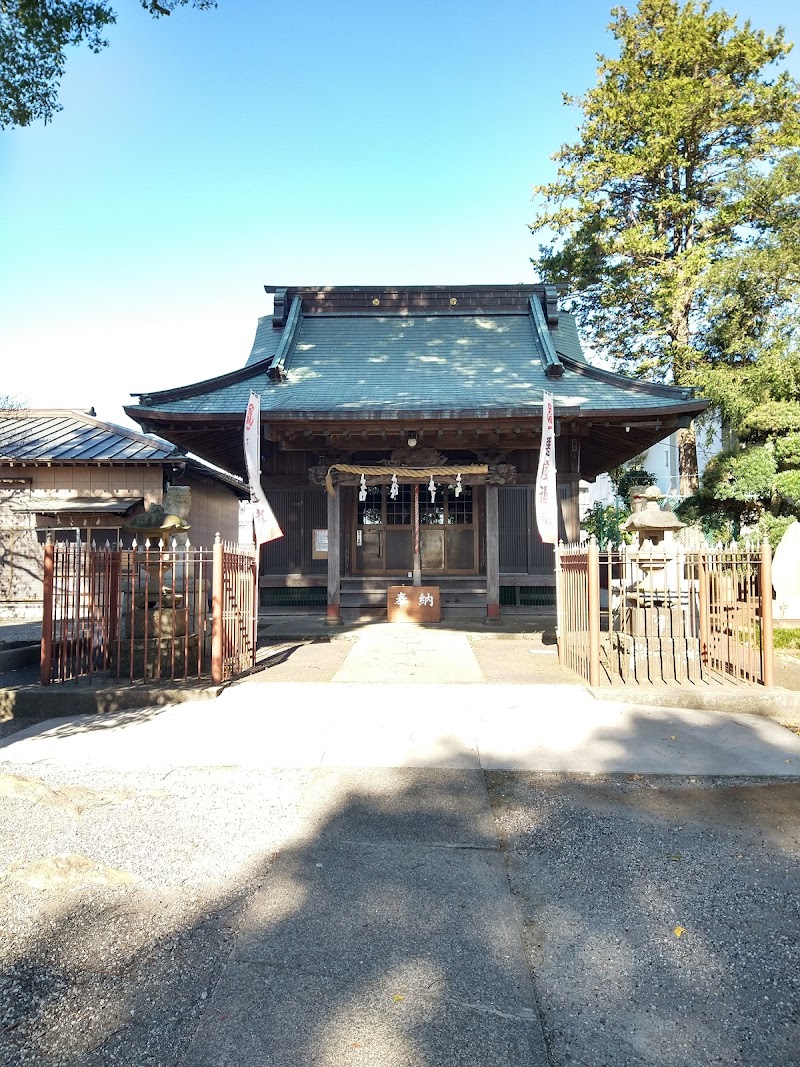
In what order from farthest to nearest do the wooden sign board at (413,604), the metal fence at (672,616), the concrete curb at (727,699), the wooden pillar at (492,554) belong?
the wooden sign board at (413,604)
the wooden pillar at (492,554)
the metal fence at (672,616)
the concrete curb at (727,699)

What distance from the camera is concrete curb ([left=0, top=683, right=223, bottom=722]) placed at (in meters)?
5.95

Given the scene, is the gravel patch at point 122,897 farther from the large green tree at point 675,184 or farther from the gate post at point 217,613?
Result: the large green tree at point 675,184

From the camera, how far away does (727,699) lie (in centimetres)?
595

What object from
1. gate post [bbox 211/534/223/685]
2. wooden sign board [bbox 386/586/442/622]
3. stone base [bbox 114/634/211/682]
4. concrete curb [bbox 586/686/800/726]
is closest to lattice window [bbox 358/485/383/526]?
wooden sign board [bbox 386/586/442/622]

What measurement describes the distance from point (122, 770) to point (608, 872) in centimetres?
350

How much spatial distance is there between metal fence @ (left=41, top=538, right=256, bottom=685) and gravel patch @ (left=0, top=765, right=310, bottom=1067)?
230cm

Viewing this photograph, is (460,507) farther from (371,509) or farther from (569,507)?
(569,507)

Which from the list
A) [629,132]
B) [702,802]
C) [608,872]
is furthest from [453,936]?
[629,132]

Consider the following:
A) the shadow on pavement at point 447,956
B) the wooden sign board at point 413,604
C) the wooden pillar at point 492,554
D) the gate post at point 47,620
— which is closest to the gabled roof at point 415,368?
the wooden pillar at point 492,554

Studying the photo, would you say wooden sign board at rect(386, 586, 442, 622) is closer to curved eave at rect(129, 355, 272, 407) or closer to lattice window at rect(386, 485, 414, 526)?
lattice window at rect(386, 485, 414, 526)

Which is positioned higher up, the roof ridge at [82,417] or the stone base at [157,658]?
the roof ridge at [82,417]

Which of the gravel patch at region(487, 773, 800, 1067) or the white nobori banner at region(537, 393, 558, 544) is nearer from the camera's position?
the gravel patch at region(487, 773, 800, 1067)

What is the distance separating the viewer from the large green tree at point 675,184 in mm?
16828

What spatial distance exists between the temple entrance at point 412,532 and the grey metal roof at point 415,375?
7.12ft
